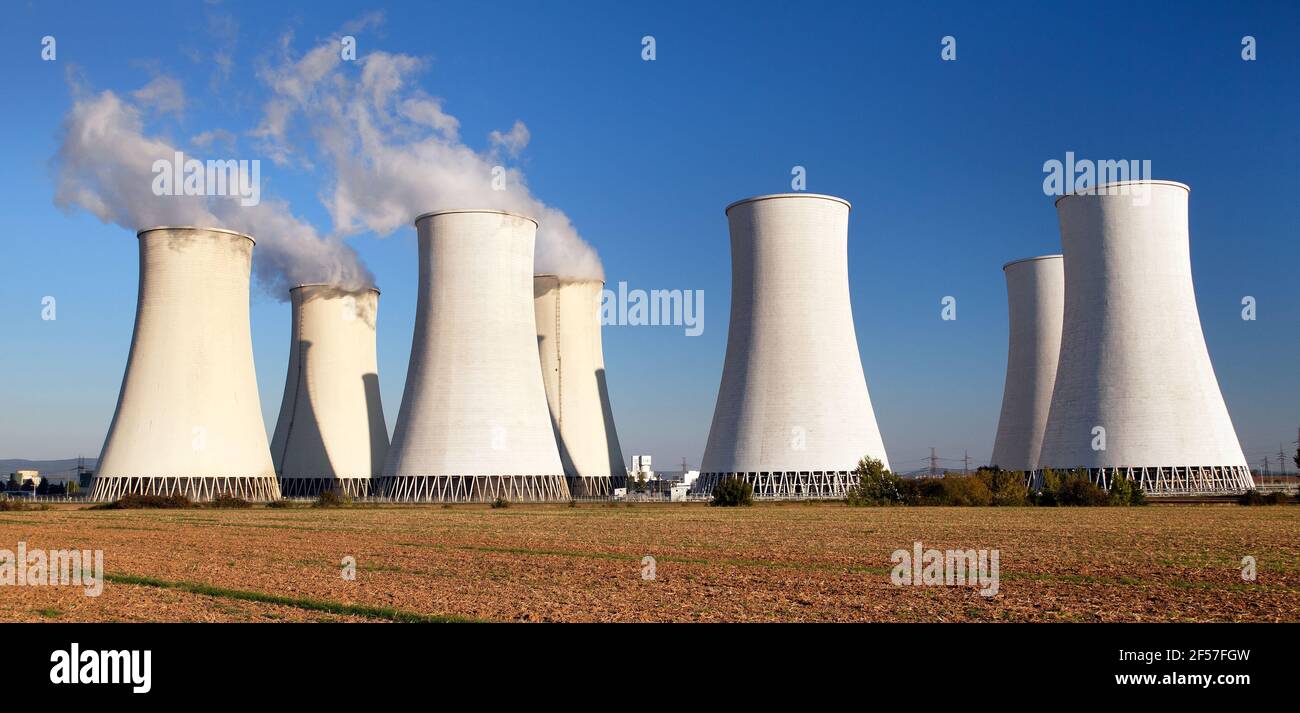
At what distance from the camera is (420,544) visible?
58.5 feet

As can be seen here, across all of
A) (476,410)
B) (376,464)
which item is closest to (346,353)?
(376,464)

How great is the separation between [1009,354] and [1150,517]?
2457 centimetres

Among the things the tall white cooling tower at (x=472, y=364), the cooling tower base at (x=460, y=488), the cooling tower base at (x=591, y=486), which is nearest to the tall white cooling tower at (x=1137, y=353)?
the tall white cooling tower at (x=472, y=364)

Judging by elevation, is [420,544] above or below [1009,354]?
below

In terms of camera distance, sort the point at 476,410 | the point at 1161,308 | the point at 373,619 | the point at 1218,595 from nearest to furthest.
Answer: the point at 373,619 < the point at 1218,595 < the point at 1161,308 < the point at 476,410

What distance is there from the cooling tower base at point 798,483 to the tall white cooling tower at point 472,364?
792 centimetres

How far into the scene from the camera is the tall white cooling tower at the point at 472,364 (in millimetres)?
36562

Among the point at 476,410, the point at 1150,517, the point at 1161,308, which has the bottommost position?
the point at 1150,517

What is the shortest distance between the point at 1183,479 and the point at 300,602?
→ 35.5 m

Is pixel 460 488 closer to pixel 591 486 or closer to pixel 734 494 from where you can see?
pixel 734 494

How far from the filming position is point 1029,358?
46.7 metres

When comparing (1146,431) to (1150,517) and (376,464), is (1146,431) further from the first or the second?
(376,464)

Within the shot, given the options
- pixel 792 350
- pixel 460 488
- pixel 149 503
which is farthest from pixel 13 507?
pixel 792 350

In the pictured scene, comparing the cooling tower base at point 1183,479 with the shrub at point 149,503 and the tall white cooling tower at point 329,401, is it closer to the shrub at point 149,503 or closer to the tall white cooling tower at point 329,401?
the tall white cooling tower at point 329,401
